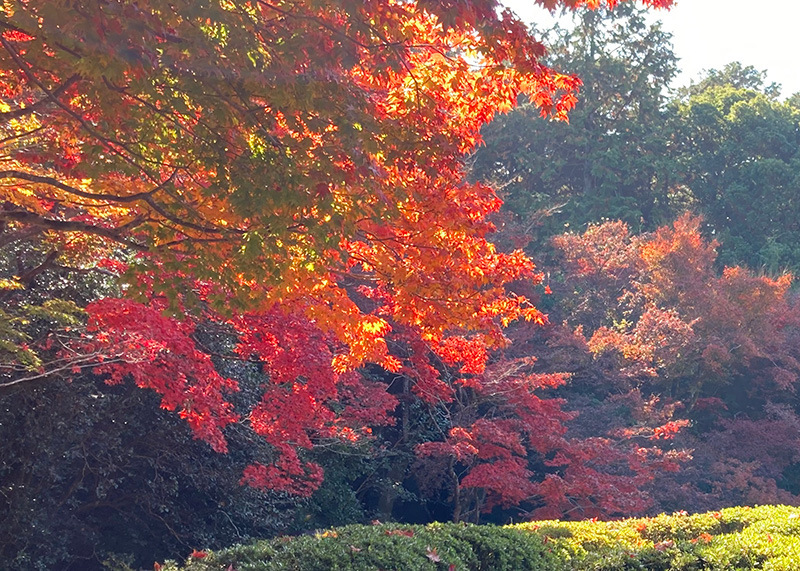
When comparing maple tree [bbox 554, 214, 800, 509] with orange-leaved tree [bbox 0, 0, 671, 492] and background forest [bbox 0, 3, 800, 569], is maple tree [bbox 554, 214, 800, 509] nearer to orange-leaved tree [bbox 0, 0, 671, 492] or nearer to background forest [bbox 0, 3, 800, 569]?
background forest [bbox 0, 3, 800, 569]

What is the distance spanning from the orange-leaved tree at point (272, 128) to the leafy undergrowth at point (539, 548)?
1.98m

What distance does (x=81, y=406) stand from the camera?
31.6 ft

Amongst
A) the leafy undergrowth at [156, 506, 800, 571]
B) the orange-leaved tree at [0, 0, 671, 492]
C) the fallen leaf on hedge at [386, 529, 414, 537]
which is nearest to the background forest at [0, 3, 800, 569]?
the orange-leaved tree at [0, 0, 671, 492]

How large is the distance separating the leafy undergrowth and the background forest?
186cm

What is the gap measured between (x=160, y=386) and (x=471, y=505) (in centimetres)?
899

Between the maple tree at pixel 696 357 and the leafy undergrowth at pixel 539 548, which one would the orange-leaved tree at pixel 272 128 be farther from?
the maple tree at pixel 696 357

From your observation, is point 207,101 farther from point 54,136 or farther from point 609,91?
point 609,91

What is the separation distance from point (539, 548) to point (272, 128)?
517 centimetres

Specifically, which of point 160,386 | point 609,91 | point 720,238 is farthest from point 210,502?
point 609,91

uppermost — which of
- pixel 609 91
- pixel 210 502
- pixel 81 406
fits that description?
pixel 609 91

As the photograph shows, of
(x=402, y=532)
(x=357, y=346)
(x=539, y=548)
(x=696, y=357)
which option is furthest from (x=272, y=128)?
(x=696, y=357)

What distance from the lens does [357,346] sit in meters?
7.85

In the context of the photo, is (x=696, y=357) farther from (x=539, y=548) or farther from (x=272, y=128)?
(x=272, y=128)

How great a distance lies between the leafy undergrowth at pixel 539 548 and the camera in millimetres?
6512
